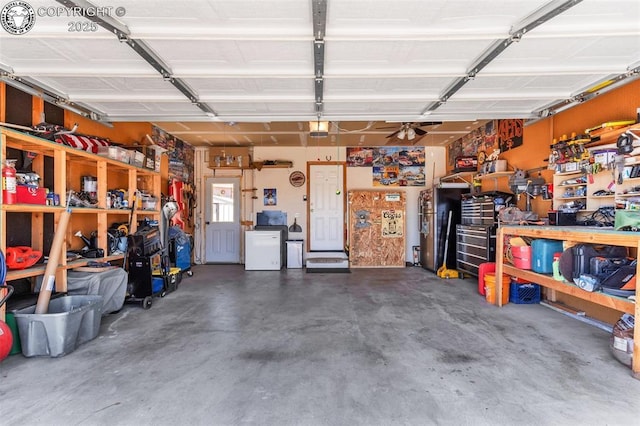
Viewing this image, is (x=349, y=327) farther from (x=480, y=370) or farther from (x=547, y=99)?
(x=547, y=99)

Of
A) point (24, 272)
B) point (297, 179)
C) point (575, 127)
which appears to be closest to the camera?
point (24, 272)

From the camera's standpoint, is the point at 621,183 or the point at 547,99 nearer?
the point at 621,183

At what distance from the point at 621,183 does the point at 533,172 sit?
1.51 metres

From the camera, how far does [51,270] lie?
288 cm

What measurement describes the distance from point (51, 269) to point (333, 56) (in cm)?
332

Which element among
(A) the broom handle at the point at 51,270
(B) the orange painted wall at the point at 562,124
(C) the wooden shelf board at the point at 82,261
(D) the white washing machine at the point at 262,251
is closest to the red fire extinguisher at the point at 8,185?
(A) the broom handle at the point at 51,270

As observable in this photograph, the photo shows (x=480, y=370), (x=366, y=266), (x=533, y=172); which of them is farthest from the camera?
(x=366, y=266)

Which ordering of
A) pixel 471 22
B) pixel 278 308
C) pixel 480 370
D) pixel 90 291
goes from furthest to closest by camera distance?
1. pixel 278 308
2. pixel 90 291
3. pixel 480 370
4. pixel 471 22

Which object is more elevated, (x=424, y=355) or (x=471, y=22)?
(x=471, y=22)

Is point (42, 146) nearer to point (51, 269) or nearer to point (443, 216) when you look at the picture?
point (51, 269)

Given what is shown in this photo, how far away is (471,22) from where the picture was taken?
2.18 metres

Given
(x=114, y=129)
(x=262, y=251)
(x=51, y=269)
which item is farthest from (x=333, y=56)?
(x=262, y=251)

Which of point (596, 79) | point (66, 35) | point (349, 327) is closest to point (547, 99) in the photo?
point (596, 79)

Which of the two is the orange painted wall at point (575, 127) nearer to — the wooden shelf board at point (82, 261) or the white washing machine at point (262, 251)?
the white washing machine at point (262, 251)
